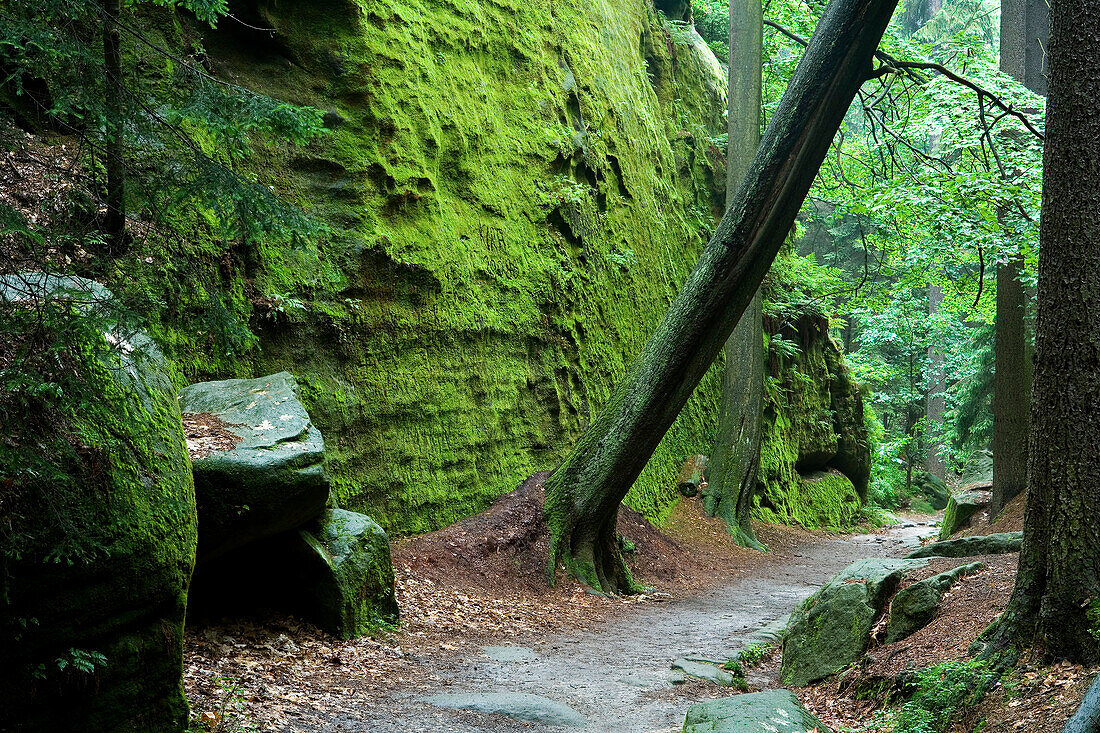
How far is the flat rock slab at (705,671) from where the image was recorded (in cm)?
598

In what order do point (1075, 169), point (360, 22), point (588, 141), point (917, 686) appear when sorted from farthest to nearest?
point (588, 141)
point (360, 22)
point (917, 686)
point (1075, 169)

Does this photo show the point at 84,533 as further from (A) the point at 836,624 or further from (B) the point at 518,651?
(A) the point at 836,624

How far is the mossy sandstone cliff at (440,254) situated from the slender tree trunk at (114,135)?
34.1 inches

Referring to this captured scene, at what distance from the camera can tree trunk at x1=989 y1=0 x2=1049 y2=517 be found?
10312mm

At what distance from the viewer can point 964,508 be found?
41.6ft

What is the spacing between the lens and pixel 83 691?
327cm

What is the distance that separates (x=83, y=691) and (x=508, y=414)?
726cm

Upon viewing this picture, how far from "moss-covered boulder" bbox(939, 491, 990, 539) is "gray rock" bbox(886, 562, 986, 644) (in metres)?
7.73

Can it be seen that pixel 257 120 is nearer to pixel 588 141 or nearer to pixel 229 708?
pixel 229 708

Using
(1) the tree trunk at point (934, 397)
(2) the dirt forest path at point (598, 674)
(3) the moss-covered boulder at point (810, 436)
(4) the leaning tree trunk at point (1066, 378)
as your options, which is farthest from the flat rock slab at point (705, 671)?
(1) the tree trunk at point (934, 397)

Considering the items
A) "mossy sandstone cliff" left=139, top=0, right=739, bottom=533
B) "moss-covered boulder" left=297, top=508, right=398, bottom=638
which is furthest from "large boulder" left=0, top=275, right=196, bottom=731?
"mossy sandstone cliff" left=139, top=0, right=739, bottom=533

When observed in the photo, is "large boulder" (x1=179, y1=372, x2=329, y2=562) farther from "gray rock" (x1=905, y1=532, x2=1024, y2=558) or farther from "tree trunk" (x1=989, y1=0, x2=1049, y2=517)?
"tree trunk" (x1=989, y1=0, x2=1049, y2=517)

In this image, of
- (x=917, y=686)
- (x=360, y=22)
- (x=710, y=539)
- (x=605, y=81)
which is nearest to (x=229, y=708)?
(x=917, y=686)

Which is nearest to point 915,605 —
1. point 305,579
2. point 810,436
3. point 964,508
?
point 305,579
